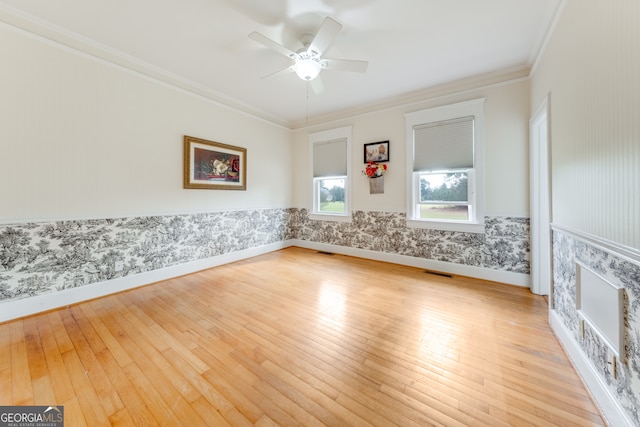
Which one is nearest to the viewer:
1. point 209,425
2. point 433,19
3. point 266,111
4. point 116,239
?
point 209,425

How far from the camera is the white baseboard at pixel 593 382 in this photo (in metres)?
1.10

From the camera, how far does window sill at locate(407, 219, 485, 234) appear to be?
10.3ft

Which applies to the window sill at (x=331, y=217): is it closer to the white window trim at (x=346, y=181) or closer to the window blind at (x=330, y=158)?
the white window trim at (x=346, y=181)

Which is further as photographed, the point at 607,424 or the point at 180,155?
the point at 180,155

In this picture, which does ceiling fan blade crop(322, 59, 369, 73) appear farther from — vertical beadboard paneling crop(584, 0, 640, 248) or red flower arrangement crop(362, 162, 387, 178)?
red flower arrangement crop(362, 162, 387, 178)

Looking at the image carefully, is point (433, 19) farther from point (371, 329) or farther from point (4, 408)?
point (4, 408)

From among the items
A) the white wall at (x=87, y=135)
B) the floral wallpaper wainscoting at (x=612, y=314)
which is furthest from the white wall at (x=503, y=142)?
the white wall at (x=87, y=135)

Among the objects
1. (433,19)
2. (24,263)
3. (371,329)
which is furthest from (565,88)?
(24,263)

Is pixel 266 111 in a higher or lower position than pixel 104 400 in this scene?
higher

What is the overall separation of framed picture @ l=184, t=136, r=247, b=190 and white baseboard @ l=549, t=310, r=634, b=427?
167 inches

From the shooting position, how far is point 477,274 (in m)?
3.16

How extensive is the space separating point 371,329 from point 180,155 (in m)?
3.30

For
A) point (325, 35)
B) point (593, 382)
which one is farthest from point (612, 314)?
point (325, 35)

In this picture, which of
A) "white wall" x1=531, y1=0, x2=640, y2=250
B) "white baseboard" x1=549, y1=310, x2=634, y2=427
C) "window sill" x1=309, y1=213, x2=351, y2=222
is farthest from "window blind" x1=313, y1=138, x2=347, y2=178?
"white baseboard" x1=549, y1=310, x2=634, y2=427
